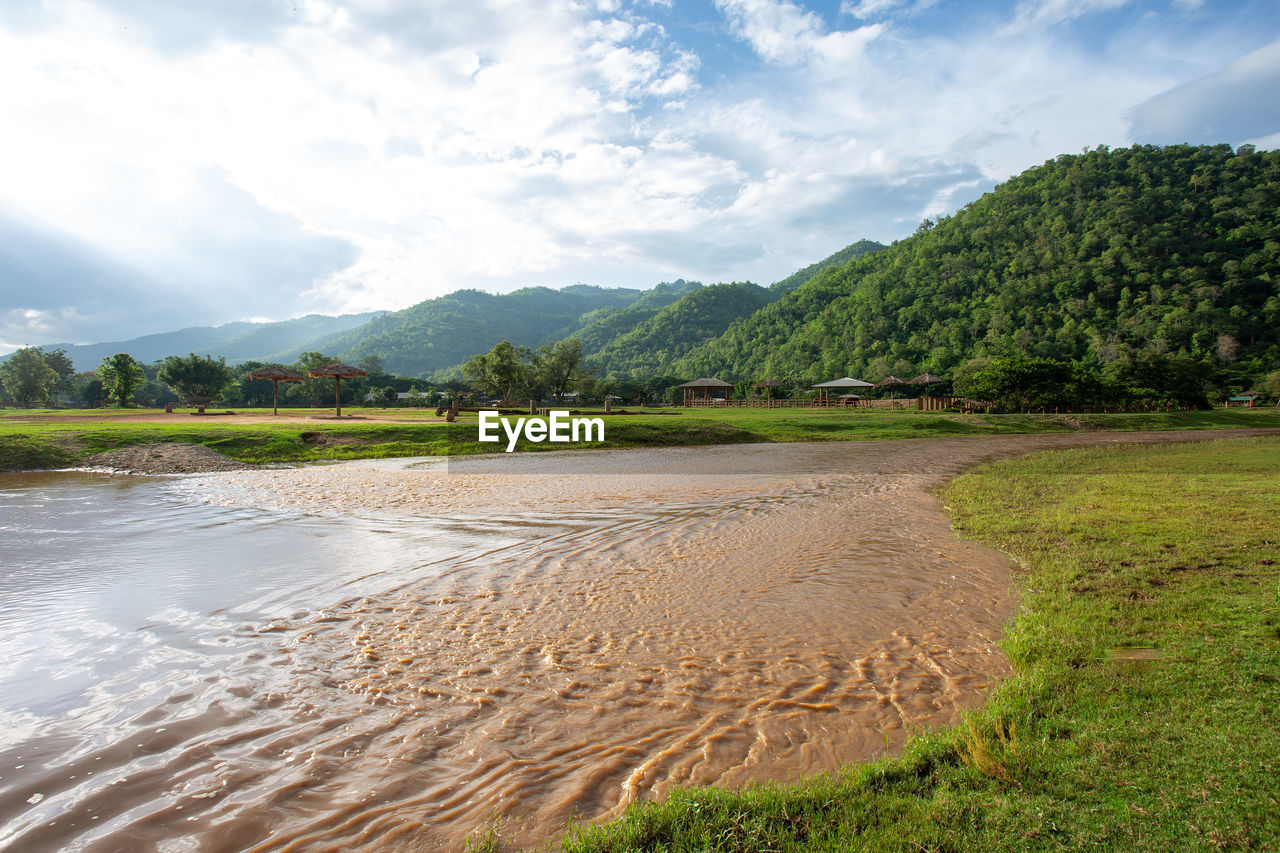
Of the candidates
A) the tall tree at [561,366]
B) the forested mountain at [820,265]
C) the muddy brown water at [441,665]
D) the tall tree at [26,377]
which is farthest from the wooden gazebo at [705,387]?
the forested mountain at [820,265]

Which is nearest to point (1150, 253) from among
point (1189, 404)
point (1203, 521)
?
point (1189, 404)

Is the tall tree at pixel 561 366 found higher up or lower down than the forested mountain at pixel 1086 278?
lower down

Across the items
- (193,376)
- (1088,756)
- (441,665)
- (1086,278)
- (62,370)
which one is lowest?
(441,665)

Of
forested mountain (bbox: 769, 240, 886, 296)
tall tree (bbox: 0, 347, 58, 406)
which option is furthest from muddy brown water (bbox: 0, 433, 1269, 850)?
forested mountain (bbox: 769, 240, 886, 296)

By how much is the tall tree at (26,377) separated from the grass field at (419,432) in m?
51.9

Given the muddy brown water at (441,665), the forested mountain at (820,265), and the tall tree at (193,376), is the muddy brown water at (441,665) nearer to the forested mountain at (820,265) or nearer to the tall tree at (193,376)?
the tall tree at (193,376)

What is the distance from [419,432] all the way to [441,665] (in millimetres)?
20109

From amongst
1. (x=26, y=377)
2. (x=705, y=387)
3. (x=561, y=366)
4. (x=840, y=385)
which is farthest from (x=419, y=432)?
(x=26, y=377)

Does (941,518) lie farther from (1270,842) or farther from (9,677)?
(9,677)

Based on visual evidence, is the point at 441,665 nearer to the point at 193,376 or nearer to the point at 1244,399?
the point at 193,376

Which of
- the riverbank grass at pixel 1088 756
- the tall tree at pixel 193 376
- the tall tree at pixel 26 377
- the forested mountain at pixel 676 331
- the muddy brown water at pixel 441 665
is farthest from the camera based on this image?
the forested mountain at pixel 676 331

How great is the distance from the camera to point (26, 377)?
62.6 meters

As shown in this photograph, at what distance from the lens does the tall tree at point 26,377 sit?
205ft

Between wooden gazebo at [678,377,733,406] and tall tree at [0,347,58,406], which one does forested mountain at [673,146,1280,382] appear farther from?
tall tree at [0,347,58,406]
